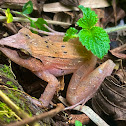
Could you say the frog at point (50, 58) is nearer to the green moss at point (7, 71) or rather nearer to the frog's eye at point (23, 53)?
the frog's eye at point (23, 53)

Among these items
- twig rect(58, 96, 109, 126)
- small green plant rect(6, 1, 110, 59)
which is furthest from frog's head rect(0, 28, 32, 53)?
twig rect(58, 96, 109, 126)

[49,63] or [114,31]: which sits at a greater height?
[114,31]

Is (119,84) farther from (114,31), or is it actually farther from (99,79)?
(114,31)

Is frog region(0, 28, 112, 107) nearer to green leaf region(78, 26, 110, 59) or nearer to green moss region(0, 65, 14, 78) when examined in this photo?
green moss region(0, 65, 14, 78)

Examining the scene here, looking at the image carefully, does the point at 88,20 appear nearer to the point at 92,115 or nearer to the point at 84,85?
the point at 84,85

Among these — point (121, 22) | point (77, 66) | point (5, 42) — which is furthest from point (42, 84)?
point (121, 22)

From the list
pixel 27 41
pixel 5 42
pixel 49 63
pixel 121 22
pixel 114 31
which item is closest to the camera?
pixel 5 42

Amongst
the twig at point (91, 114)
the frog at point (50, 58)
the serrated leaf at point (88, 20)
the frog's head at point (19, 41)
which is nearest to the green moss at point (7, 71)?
the frog at point (50, 58)

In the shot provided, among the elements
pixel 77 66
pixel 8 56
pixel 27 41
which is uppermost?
pixel 27 41

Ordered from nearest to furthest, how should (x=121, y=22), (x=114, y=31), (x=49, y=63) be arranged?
(x=49, y=63)
(x=114, y=31)
(x=121, y=22)
